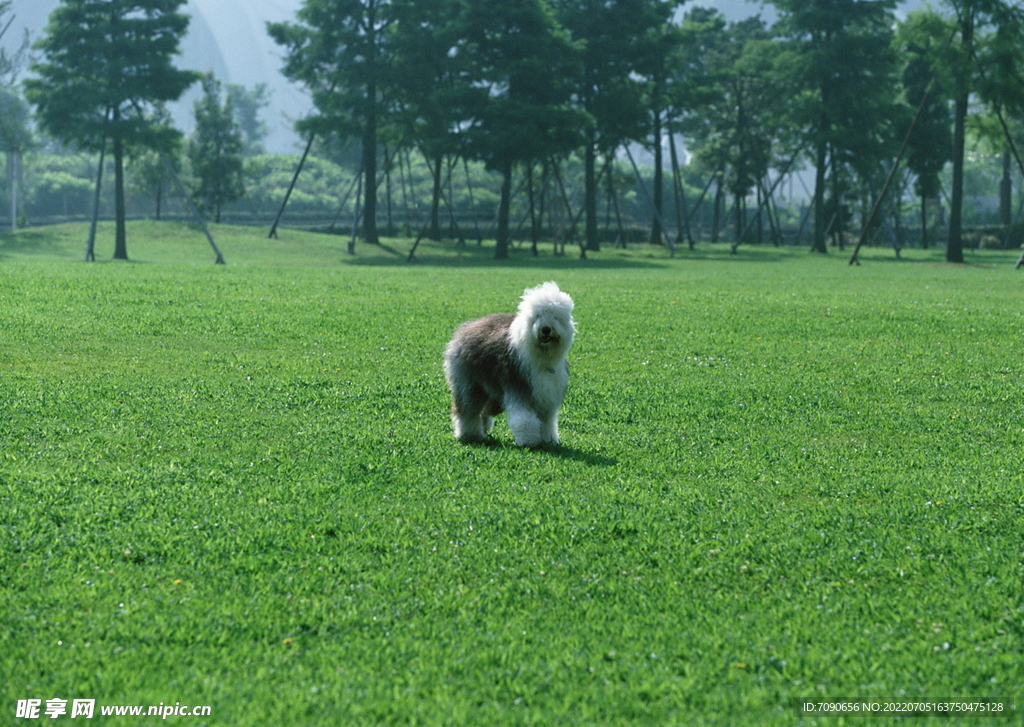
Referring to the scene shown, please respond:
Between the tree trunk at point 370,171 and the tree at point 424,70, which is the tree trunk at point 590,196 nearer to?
the tree at point 424,70

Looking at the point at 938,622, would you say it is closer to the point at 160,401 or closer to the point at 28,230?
the point at 160,401

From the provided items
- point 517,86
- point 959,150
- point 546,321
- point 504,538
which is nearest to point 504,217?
point 517,86

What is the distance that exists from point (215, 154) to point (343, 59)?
892 inches

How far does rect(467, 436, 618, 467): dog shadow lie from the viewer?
8797 mm

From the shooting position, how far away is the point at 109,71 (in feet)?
146

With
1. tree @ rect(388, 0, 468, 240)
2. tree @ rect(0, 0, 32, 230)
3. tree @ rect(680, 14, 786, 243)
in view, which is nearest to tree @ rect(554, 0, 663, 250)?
tree @ rect(388, 0, 468, 240)

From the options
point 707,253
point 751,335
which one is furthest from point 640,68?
point 751,335

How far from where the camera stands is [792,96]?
59.4 meters

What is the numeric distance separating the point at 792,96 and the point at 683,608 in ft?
190

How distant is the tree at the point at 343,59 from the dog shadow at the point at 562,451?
42292 mm

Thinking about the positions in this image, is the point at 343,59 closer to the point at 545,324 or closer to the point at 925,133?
the point at 925,133

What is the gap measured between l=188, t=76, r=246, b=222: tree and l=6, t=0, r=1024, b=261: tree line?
15600mm

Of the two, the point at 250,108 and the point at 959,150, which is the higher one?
the point at 250,108

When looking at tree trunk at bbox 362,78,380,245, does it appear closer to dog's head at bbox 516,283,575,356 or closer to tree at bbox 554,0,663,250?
tree at bbox 554,0,663,250
